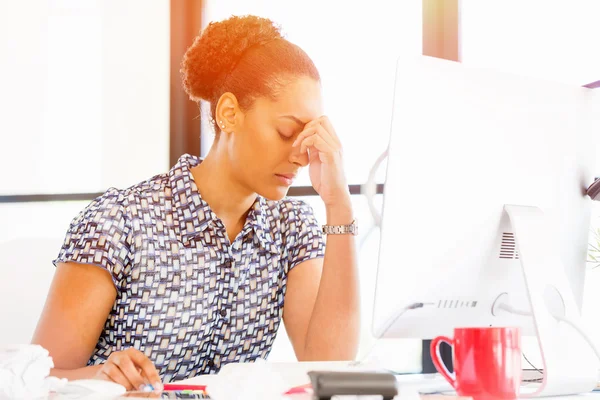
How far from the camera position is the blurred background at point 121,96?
238cm

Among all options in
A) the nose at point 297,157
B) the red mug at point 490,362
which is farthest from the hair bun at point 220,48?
the red mug at point 490,362

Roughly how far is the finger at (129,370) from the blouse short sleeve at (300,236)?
748 mm

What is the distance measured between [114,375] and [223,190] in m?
0.72

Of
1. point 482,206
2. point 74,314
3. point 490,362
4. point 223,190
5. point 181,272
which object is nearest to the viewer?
point 490,362

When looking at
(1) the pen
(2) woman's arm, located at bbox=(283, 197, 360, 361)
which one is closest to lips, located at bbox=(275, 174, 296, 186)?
(2) woman's arm, located at bbox=(283, 197, 360, 361)

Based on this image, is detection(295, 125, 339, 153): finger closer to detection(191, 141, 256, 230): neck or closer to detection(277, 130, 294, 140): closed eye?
detection(277, 130, 294, 140): closed eye

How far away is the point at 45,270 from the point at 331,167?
4.40 ft

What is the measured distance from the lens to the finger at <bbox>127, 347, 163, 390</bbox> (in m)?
0.87

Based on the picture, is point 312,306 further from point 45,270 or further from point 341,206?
point 45,270

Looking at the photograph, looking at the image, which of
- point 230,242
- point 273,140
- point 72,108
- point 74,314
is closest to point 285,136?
point 273,140

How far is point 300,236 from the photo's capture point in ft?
5.43

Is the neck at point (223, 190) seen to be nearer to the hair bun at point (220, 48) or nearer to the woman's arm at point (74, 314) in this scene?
the hair bun at point (220, 48)

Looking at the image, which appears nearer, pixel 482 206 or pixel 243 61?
pixel 482 206

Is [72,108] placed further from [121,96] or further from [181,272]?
[181,272]
